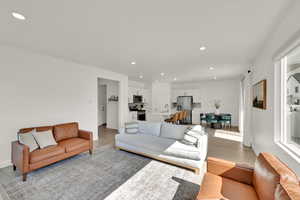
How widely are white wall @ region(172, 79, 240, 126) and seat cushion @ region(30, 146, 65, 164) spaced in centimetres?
711

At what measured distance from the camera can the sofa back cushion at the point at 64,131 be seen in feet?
10.3

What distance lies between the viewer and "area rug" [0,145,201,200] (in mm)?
1893

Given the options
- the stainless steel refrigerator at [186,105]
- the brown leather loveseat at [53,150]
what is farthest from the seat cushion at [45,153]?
the stainless steel refrigerator at [186,105]

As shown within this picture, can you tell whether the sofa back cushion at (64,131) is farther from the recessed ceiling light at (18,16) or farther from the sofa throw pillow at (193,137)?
the sofa throw pillow at (193,137)

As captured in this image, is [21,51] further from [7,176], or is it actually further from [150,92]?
[150,92]

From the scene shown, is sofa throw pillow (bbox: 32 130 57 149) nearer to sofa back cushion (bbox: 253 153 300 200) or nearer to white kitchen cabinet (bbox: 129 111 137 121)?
sofa back cushion (bbox: 253 153 300 200)

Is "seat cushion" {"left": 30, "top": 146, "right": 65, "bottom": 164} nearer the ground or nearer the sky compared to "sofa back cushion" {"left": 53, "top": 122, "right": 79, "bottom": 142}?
nearer the ground

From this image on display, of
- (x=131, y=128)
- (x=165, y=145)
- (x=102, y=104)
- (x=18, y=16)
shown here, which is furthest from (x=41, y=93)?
(x=102, y=104)

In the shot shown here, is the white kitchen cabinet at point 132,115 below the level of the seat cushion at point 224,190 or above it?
above

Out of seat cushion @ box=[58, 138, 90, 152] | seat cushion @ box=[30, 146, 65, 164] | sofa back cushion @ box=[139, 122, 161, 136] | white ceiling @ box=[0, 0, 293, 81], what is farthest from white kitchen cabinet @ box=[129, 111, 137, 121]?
seat cushion @ box=[30, 146, 65, 164]

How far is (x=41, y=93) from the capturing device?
328cm

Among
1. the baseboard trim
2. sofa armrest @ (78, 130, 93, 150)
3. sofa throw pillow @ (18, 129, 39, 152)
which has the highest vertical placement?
sofa throw pillow @ (18, 129, 39, 152)

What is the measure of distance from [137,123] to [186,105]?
507cm

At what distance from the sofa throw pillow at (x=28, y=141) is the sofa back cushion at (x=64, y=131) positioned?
0.55 metres
